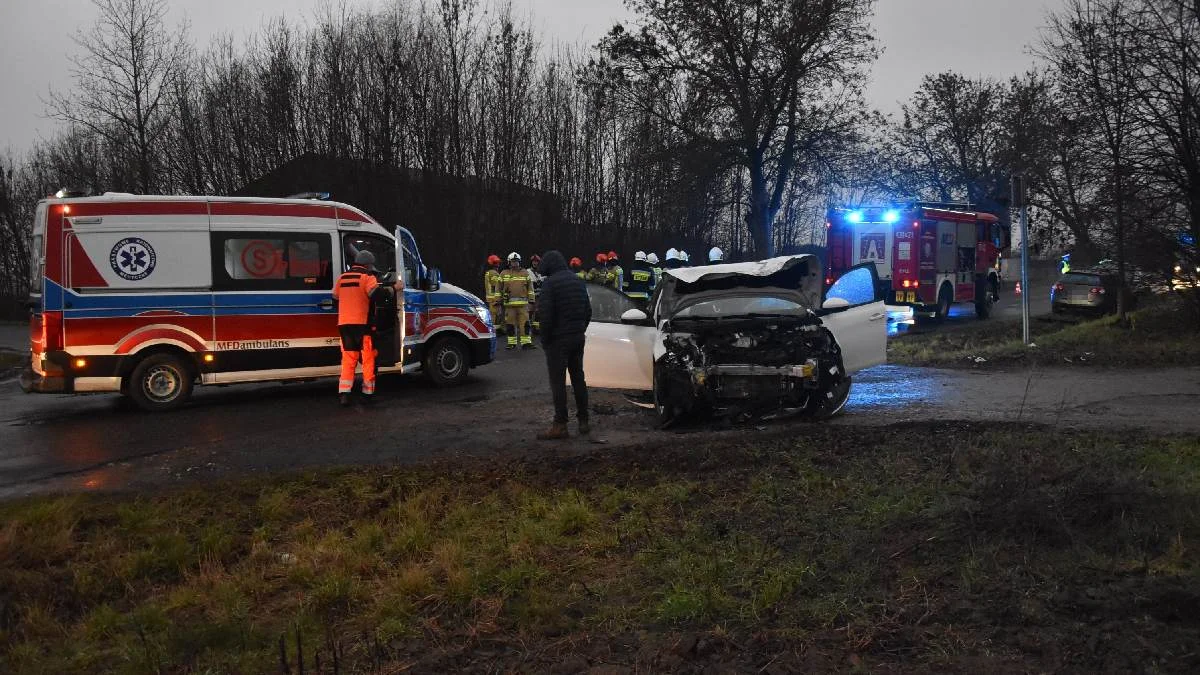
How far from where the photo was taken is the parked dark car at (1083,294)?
64.6 ft

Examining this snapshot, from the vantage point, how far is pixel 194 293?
10164mm

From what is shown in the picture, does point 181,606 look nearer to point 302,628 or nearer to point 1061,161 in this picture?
point 302,628

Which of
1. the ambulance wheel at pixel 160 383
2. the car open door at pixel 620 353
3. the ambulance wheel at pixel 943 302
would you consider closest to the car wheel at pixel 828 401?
the car open door at pixel 620 353

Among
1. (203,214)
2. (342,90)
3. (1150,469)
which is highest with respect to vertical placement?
(342,90)

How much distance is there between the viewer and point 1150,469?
221 inches

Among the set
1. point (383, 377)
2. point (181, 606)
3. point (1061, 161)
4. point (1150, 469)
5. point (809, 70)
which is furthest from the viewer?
point (809, 70)

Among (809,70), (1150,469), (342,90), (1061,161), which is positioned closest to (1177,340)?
(1061,161)

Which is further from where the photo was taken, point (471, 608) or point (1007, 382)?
point (1007, 382)

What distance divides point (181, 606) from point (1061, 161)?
16367mm

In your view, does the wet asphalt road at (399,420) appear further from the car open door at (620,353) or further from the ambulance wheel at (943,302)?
the ambulance wheel at (943,302)

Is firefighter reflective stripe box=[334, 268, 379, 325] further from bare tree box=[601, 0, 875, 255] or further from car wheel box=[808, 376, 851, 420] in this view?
bare tree box=[601, 0, 875, 255]

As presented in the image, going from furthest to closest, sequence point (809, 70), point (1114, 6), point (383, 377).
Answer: point (809, 70) < point (1114, 6) < point (383, 377)

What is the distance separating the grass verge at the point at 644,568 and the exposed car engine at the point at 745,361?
1396 millimetres

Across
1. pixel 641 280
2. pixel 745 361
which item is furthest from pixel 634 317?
pixel 641 280
